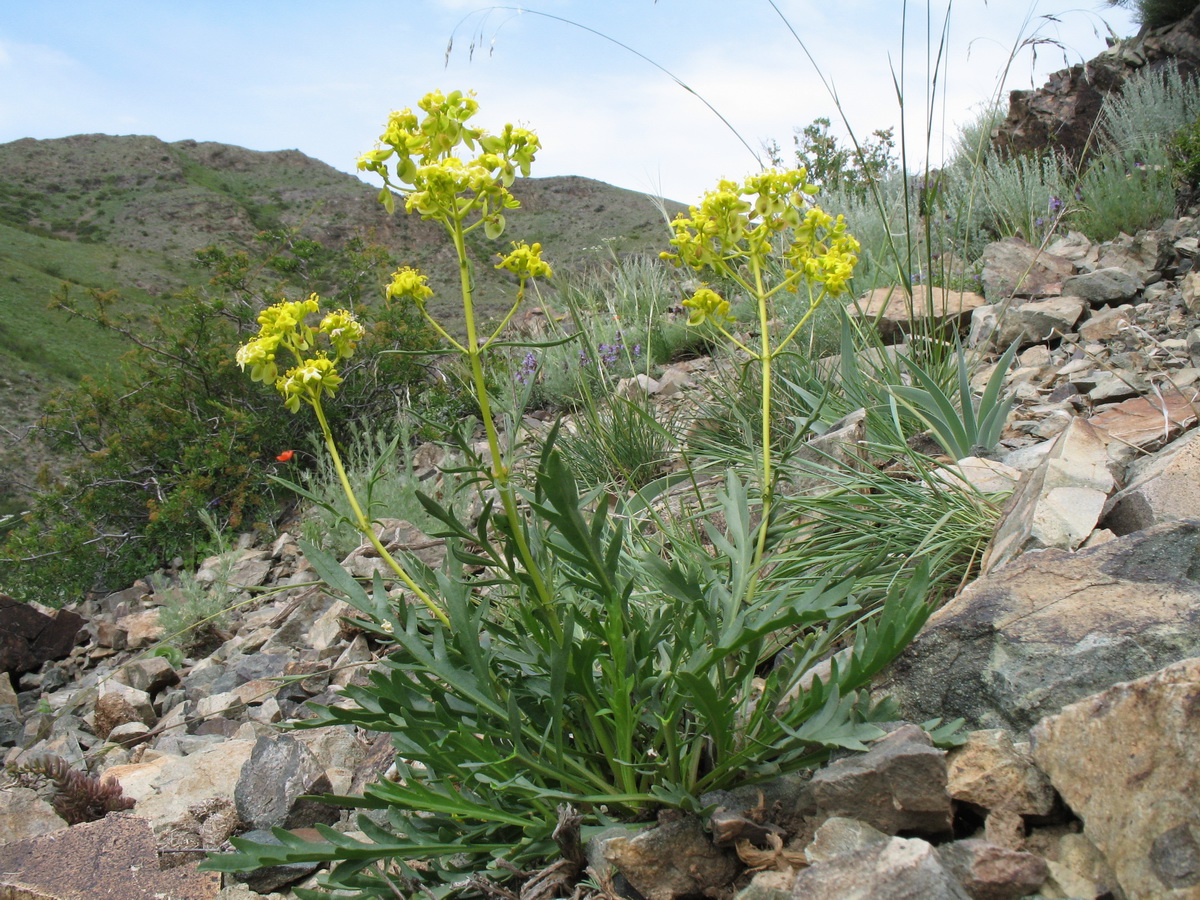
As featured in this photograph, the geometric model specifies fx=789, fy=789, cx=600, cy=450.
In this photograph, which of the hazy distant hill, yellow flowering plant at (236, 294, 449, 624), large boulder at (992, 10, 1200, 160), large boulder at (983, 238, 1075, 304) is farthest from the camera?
the hazy distant hill

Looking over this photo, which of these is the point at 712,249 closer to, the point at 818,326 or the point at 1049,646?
the point at 1049,646

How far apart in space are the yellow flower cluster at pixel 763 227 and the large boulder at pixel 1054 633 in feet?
2.53

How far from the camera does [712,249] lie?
6.29 feet

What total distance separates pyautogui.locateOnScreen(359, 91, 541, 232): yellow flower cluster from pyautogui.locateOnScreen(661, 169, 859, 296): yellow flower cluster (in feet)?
1.77

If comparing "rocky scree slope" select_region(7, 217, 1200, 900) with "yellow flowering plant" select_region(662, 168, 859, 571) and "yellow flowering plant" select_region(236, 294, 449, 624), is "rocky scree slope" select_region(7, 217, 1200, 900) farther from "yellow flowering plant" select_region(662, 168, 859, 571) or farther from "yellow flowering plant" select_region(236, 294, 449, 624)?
"yellow flowering plant" select_region(662, 168, 859, 571)

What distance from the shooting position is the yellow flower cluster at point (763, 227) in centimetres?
181

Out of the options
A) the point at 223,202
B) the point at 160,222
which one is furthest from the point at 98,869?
the point at 223,202

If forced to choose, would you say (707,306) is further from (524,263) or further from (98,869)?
(98,869)

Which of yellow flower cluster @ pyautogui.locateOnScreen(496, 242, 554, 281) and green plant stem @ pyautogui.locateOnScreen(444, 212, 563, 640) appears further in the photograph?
yellow flower cluster @ pyautogui.locateOnScreen(496, 242, 554, 281)

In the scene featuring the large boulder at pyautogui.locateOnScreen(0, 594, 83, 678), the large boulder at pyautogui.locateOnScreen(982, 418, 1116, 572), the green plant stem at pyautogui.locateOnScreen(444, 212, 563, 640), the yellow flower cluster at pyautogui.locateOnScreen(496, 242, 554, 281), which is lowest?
the large boulder at pyautogui.locateOnScreen(0, 594, 83, 678)

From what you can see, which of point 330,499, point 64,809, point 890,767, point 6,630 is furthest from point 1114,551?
point 6,630

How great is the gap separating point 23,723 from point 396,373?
3.39 meters

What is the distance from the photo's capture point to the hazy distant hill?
8.85 m

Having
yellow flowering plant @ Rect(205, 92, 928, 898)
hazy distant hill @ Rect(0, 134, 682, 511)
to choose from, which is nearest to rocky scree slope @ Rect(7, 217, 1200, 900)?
yellow flowering plant @ Rect(205, 92, 928, 898)
